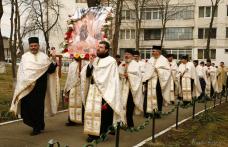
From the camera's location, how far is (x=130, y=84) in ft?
39.6

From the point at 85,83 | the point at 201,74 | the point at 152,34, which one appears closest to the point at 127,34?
the point at 152,34

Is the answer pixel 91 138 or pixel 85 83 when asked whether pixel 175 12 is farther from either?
pixel 91 138

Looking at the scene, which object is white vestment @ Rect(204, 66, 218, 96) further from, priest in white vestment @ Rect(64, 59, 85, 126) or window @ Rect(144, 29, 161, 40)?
window @ Rect(144, 29, 161, 40)

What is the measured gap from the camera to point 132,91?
476 inches

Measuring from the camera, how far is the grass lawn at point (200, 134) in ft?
34.2

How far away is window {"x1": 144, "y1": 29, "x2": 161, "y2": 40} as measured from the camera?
61.9 meters

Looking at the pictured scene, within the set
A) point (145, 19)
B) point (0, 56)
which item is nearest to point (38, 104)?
point (0, 56)

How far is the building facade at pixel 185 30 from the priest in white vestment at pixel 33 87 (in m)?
46.1

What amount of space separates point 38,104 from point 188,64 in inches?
392

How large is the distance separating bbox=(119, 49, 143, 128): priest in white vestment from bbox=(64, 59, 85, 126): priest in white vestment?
43.0 inches

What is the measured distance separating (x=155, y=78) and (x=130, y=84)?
2442mm

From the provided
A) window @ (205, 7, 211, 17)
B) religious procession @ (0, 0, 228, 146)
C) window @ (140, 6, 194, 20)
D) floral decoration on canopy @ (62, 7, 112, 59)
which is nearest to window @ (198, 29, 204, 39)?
window @ (205, 7, 211, 17)

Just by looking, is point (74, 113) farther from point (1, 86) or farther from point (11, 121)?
point (1, 86)

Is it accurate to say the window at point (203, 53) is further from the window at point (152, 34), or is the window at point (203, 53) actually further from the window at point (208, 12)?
the window at point (152, 34)
